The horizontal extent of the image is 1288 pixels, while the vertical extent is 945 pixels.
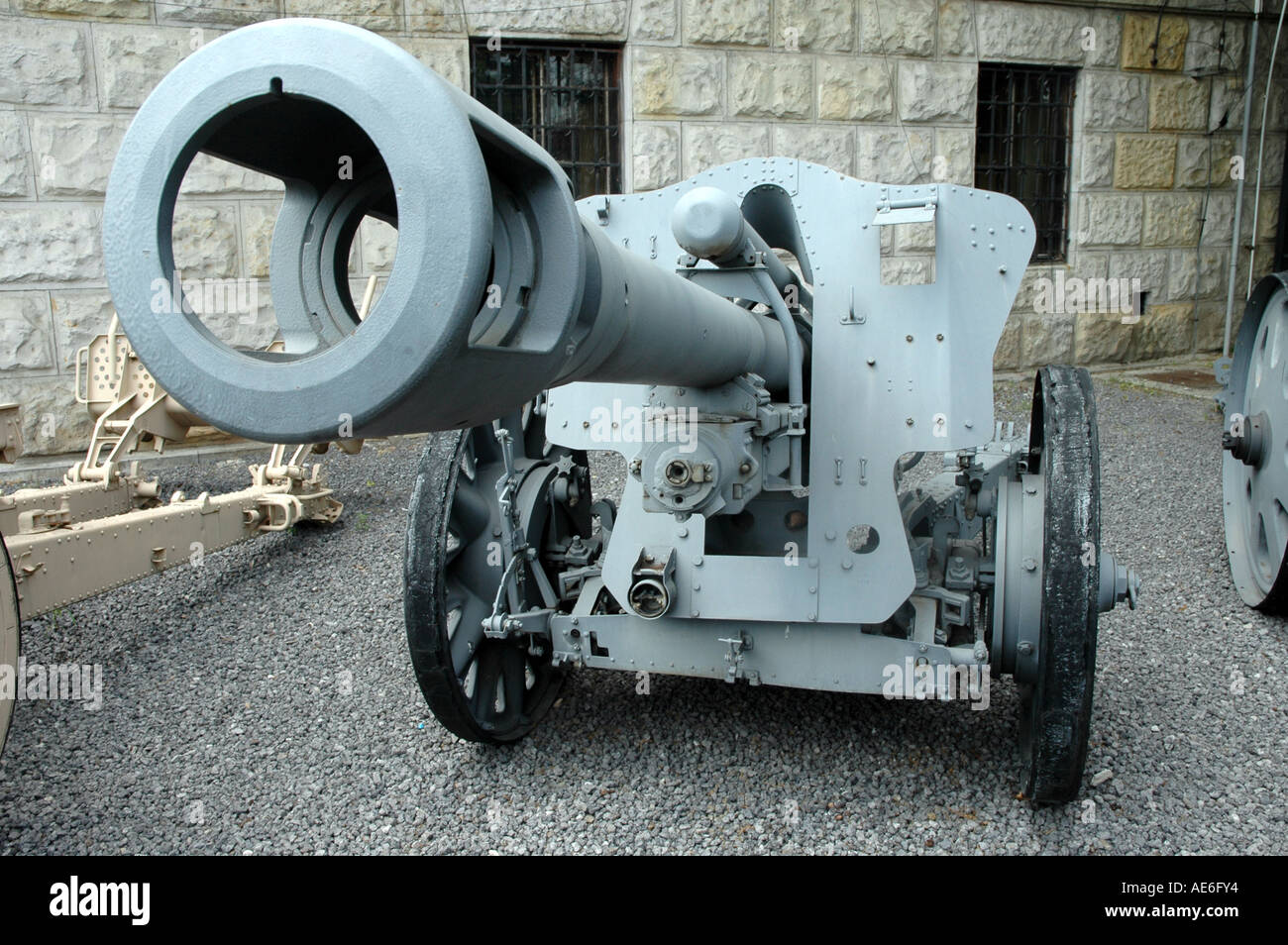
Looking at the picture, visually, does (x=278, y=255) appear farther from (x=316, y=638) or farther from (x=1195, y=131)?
(x=1195, y=131)

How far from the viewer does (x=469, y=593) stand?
2869 mm

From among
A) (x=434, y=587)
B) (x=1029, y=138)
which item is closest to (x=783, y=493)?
(x=434, y=587)

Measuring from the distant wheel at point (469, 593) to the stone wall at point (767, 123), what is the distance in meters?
3.39

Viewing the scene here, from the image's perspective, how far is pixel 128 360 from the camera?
15.6 feet

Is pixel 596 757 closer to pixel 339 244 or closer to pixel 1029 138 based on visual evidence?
pixel 339 244

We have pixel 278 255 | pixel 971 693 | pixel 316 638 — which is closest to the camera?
pixel 278 255

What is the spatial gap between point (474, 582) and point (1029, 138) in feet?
22.9

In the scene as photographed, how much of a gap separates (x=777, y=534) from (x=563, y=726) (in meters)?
0.88

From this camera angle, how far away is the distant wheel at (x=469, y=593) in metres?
2.58

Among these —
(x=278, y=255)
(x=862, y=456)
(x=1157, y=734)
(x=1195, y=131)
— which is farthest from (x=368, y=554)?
(x=1195, y=131)

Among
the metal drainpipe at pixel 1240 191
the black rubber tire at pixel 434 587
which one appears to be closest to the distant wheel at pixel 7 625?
the black rubber tire at pixel 434 587

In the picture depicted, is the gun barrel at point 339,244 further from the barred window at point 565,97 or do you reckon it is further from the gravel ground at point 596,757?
the barred window at point 565,97

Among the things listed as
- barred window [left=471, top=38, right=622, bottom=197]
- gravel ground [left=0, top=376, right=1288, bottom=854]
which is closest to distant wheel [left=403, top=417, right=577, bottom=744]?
gravel ground [left=0, top=376, right=1288, bottom=854]

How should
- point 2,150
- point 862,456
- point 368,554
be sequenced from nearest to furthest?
point 862,456, point 368,554, point 2,150
